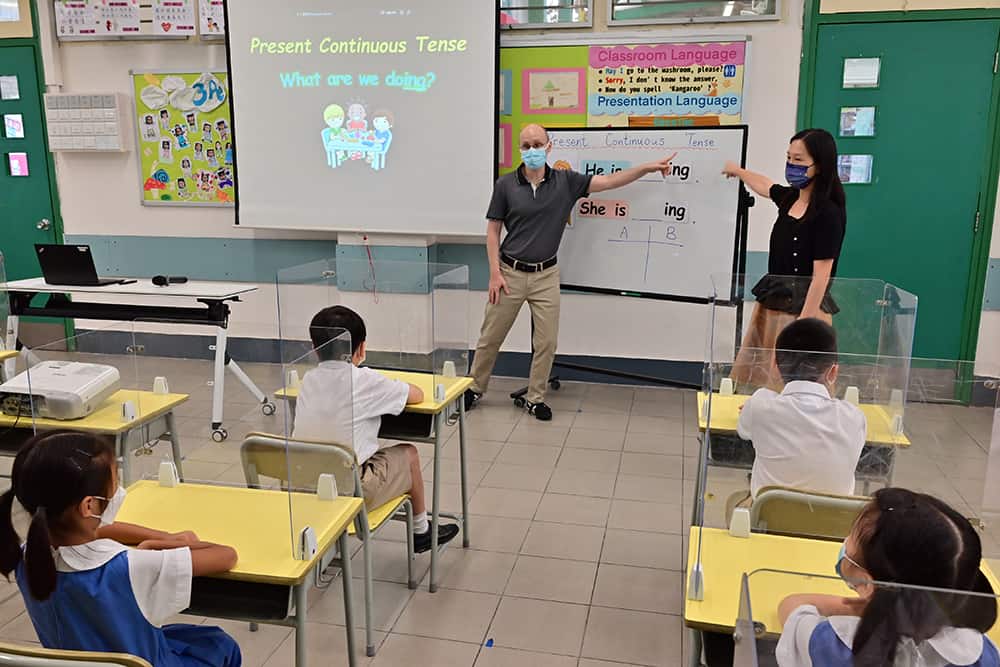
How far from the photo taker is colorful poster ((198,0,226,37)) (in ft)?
16.5

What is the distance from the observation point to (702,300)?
4.19 m

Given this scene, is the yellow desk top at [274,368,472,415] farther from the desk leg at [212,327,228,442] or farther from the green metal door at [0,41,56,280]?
the green metal door at [0,41,56,280]

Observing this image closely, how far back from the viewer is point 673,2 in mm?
4512

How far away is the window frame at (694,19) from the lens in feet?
14.4

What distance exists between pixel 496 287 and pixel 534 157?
75cm

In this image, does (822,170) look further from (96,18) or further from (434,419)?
(96,18)

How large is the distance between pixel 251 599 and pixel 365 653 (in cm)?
80

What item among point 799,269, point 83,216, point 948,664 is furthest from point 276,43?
point 948,664

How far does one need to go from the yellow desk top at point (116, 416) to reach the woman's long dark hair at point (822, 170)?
2573 mm

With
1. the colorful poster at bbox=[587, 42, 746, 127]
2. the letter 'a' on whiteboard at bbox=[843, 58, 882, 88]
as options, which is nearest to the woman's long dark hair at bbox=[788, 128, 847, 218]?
the colorful poster at bbox=[587, 42, 746, 127]

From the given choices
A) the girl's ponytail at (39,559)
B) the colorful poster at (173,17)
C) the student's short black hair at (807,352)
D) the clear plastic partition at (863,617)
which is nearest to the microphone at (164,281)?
the colorful poster at (173,17)

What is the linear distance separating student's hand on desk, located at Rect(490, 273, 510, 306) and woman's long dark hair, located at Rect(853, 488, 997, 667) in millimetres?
3291

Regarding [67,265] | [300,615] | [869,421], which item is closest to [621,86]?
[869,421]

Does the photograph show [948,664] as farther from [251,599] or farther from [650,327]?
[650,327]
